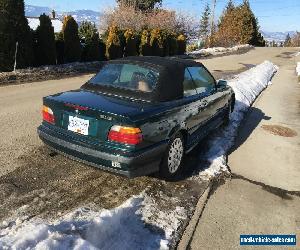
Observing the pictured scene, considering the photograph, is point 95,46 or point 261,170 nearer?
Result: point 261,170

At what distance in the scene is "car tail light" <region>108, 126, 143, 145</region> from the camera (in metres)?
4.36

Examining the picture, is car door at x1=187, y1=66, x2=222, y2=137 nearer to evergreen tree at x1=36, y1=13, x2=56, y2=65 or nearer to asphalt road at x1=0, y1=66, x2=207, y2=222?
asphalt road at x1=0, y1=66, x2=207, y2=222

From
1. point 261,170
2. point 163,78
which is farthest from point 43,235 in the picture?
point 261,170

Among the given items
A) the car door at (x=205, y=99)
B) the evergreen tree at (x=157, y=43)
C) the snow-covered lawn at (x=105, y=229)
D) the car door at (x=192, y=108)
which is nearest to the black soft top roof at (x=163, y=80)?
the car door at (x=192, y=108)

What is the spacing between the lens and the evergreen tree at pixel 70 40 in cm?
1747

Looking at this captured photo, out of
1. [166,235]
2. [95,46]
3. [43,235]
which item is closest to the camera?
[43,235]

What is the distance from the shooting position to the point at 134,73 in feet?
17.9

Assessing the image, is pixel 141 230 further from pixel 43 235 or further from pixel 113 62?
pixel 113 62

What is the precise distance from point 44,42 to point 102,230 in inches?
532

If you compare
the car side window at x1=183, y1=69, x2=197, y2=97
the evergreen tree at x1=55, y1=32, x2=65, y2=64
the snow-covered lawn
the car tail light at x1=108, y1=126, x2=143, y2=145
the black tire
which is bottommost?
the snow-covered lawn

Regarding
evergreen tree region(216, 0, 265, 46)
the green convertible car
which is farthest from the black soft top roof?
evergreen tree region(216, 0, 265, 46)

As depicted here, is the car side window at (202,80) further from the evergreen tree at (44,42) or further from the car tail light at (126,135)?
the evergreen tree at (44,42)

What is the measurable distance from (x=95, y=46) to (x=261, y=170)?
14.9m

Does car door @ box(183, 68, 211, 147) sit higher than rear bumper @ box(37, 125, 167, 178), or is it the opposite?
car door @ box(183, 68, 211, 147)
